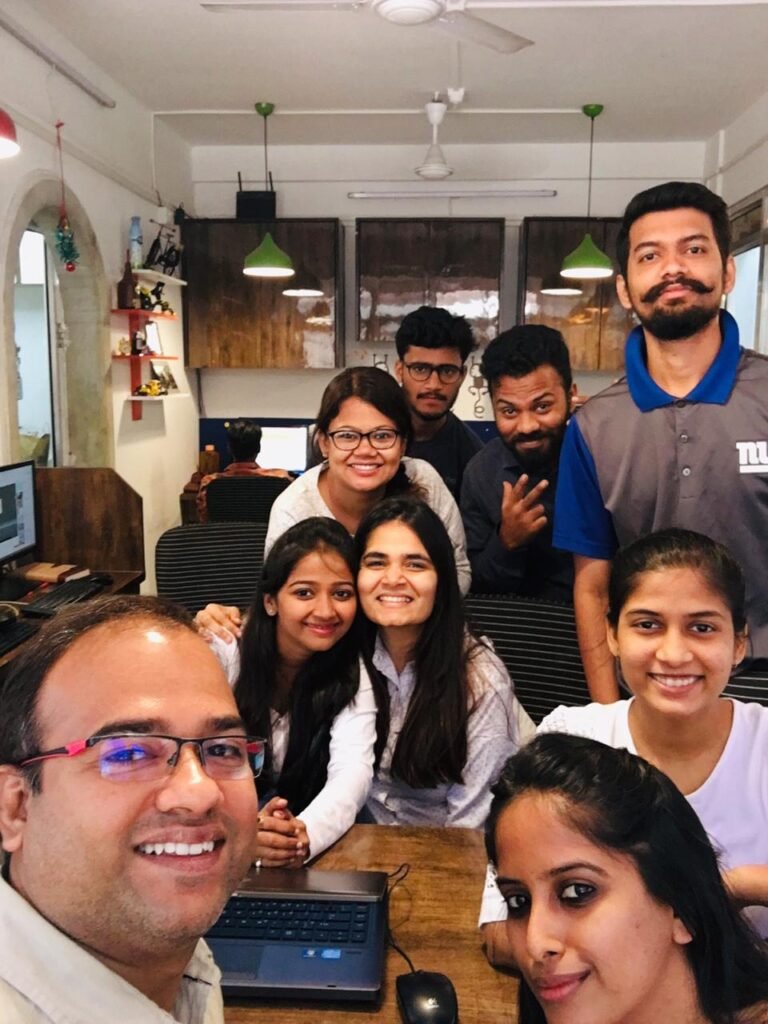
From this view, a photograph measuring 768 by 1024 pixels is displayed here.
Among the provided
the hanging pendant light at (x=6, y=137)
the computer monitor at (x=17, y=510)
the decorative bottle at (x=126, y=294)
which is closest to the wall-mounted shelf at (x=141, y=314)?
the decorative bottle at (x=126, y=294)

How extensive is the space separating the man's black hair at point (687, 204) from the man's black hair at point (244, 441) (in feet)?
12.6

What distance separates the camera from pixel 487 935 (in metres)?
1.16

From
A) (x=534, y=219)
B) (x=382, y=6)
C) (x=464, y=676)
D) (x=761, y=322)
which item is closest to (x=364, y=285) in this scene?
(x=534, y=219)

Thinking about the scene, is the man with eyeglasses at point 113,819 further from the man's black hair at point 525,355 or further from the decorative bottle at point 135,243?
the decorative bottle at point 135,243

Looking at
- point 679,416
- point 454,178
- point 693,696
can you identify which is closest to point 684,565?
point 693,696

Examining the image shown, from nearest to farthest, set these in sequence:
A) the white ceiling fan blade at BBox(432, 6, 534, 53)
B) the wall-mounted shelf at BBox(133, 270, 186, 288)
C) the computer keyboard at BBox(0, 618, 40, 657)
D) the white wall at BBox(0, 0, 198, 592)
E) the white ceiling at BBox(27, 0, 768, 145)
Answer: the computer keyboard at BBox(0, 618, 40, 657)
the white ceiling fan blade at BBox(432, 6, 534, 53)
the white wall at BBox(0, 0, 198, 592)
the white ceiling at BBox(27, 0, 768, 145)
the wall-mounted shelf at BBox(133, 270, 186, 288)

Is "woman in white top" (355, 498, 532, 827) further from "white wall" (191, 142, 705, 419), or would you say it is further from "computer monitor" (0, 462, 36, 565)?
"white wall" (191, 142, 705, 419)

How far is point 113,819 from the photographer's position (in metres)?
0.78

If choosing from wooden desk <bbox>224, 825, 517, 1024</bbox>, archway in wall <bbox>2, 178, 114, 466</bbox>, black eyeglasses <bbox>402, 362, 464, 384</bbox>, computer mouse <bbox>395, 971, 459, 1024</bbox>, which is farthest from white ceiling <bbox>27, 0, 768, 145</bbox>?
computer mouse <bbox>395, 971, 459, 1024</bbox>

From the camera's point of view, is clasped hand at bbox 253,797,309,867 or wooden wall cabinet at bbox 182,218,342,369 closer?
clasped hand at bbox 253,797,309,867

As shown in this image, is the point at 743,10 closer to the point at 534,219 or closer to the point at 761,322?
the point at 761,322

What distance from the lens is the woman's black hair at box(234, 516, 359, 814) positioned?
1766mm

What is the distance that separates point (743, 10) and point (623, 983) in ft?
13.2

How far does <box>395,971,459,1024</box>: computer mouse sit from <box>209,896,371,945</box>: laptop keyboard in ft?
0.32
